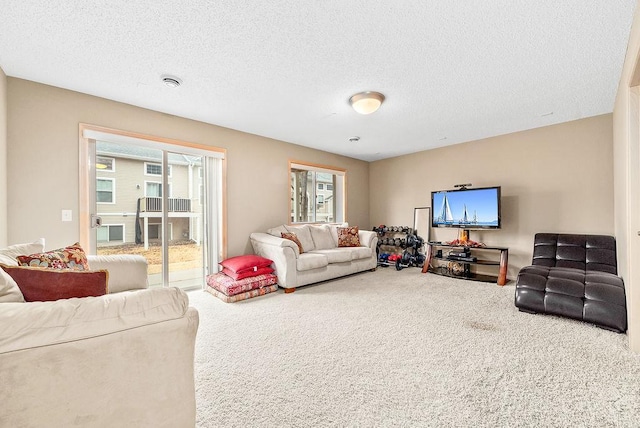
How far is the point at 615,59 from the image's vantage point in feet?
7.75

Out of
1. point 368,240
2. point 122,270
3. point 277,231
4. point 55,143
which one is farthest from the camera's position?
point 368,240

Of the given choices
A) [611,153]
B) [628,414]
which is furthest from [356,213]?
[628,414]

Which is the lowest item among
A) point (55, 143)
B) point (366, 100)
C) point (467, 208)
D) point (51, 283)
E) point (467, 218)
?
point (51, 283)

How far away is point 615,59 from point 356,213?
4.54 m

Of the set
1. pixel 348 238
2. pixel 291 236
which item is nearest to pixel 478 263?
pixel 348 238

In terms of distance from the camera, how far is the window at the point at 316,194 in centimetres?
545

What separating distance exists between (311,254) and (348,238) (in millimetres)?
1142

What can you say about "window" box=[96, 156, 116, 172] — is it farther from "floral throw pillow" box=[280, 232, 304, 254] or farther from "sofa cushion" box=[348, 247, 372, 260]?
"sofa cushion" box=[348, 247, 372, 260]

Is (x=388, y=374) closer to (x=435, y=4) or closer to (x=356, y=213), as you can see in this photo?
(x=435, y=4)

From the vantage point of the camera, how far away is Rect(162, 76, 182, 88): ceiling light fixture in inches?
104

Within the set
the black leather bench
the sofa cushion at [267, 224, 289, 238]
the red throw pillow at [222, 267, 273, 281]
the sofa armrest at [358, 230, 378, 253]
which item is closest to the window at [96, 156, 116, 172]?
the red throw pillow at [222, 267, 273, 281]

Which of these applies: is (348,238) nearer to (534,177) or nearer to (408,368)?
(534,177)

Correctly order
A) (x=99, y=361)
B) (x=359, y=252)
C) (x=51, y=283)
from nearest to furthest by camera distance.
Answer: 1. (x=99, y=361)
2. (x=51, y=283)
3. (x=359, y=252)

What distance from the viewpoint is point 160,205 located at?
3.66m
